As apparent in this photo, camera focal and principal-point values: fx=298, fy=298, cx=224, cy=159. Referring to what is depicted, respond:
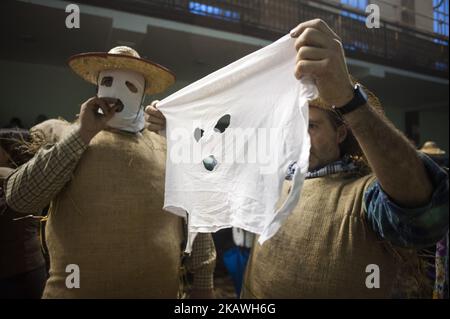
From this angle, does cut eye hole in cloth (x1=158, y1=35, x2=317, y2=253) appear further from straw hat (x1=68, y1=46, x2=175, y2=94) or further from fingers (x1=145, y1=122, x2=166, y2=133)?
straw hat (x1=68, y1=46, x2=175, y2=94)

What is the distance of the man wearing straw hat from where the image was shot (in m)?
1.09

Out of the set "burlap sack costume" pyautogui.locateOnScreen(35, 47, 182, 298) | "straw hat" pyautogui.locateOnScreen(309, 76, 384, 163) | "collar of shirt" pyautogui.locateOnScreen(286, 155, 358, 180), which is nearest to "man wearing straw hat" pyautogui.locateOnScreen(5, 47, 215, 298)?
"burlap sack costume" pyautogui.locateOnScreen(35, 47, 182, 298)

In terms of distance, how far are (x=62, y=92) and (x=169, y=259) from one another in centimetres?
95

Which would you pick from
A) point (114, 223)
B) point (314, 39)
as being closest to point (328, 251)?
point (314, 39)

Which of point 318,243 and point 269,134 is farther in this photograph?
point 318,243

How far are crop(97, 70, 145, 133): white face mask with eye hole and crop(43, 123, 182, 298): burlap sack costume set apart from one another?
83 mm

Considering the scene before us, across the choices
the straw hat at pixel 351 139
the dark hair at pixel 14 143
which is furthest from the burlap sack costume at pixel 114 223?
the straw hat at pixel 351 139

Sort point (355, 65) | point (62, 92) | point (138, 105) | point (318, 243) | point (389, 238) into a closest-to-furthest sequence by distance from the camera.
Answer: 1. point (389, 238)
2. point (318, 243)
3. point (138, 105)
4. point (62, 92)
5. point (355, 65)

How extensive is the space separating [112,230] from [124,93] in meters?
0.55

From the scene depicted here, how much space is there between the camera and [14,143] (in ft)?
4.71

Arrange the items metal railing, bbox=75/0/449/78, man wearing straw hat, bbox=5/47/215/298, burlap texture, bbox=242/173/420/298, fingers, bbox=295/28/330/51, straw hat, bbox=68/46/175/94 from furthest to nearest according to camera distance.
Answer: metal railing, bbox=75/0/449/78
straw hat, bbox=68/46/175/94
man wearing straw hat, bbox=5/47/215/298
burlap texture, bbox=242/173/420/298
fingers, bbox=295/28/330/51
